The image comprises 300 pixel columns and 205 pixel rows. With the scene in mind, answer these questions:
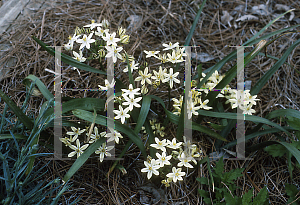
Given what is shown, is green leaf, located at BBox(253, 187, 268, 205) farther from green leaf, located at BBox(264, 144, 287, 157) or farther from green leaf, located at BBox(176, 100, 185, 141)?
green leaf, located at BBox(176, 100, 185, 141)

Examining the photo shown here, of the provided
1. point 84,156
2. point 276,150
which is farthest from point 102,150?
point 276,150

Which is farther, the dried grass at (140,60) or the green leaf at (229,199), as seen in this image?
the dried grass at (140,60)

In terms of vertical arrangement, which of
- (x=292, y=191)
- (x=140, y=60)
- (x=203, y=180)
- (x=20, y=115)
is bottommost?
(x=292, y=191)

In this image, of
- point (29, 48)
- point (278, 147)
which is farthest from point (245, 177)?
point (29, 48)

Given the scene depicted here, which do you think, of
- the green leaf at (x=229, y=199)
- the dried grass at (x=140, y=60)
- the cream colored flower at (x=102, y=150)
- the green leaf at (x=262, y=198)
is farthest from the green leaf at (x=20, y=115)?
the green leaf at (x=262, y=198)

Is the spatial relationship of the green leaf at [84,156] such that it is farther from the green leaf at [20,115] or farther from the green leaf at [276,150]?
the green leaf at [276,150]

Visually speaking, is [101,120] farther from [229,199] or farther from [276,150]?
[276,150]

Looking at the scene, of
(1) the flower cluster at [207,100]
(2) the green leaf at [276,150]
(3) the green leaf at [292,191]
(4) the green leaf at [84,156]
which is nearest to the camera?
(4) the green leaf at [84,156]

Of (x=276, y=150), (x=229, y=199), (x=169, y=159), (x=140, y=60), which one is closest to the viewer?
(x=229, y=199)
